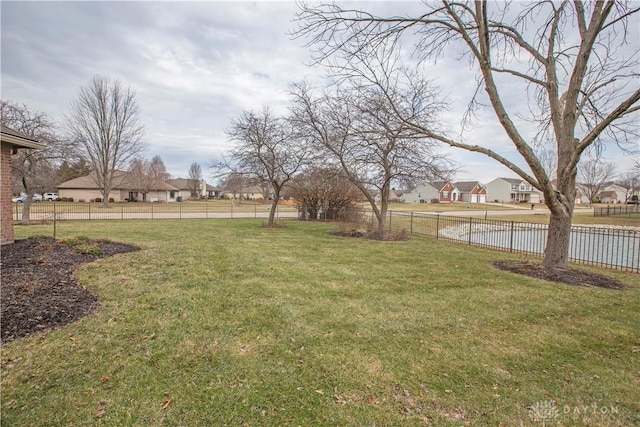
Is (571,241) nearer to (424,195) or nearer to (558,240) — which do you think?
(558,240)

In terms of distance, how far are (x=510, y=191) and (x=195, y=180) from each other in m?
69.3

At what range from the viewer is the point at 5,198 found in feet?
26.2

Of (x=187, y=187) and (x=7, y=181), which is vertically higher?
(x=187, y=187)

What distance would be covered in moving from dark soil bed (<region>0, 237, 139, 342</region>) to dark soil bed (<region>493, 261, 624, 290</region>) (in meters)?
8.21

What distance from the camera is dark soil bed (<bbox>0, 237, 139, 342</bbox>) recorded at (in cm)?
376

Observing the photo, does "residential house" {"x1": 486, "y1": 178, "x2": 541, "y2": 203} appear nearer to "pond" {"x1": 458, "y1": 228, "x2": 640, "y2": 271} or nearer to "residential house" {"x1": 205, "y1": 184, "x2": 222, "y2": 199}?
"pond" {"x1": 458, "y1": 228, "x2": 640, "y2": 271}

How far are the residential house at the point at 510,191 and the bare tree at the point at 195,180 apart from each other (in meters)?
65.1

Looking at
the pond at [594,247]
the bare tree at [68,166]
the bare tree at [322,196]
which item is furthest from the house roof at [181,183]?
the pond at [594,247]

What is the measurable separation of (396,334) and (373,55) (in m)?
5.75

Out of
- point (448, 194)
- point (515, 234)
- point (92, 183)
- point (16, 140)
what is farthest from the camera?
point (448, 194)

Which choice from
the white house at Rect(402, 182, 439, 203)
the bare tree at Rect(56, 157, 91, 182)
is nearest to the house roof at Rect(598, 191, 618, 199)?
the white house at Rect(402, 182, 439, 203)

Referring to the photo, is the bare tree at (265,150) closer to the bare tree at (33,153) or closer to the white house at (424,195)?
the bare tree at (33,153)

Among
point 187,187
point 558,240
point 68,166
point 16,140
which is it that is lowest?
point 558,240

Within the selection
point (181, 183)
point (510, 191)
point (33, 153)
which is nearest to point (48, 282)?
point (33, 153)
